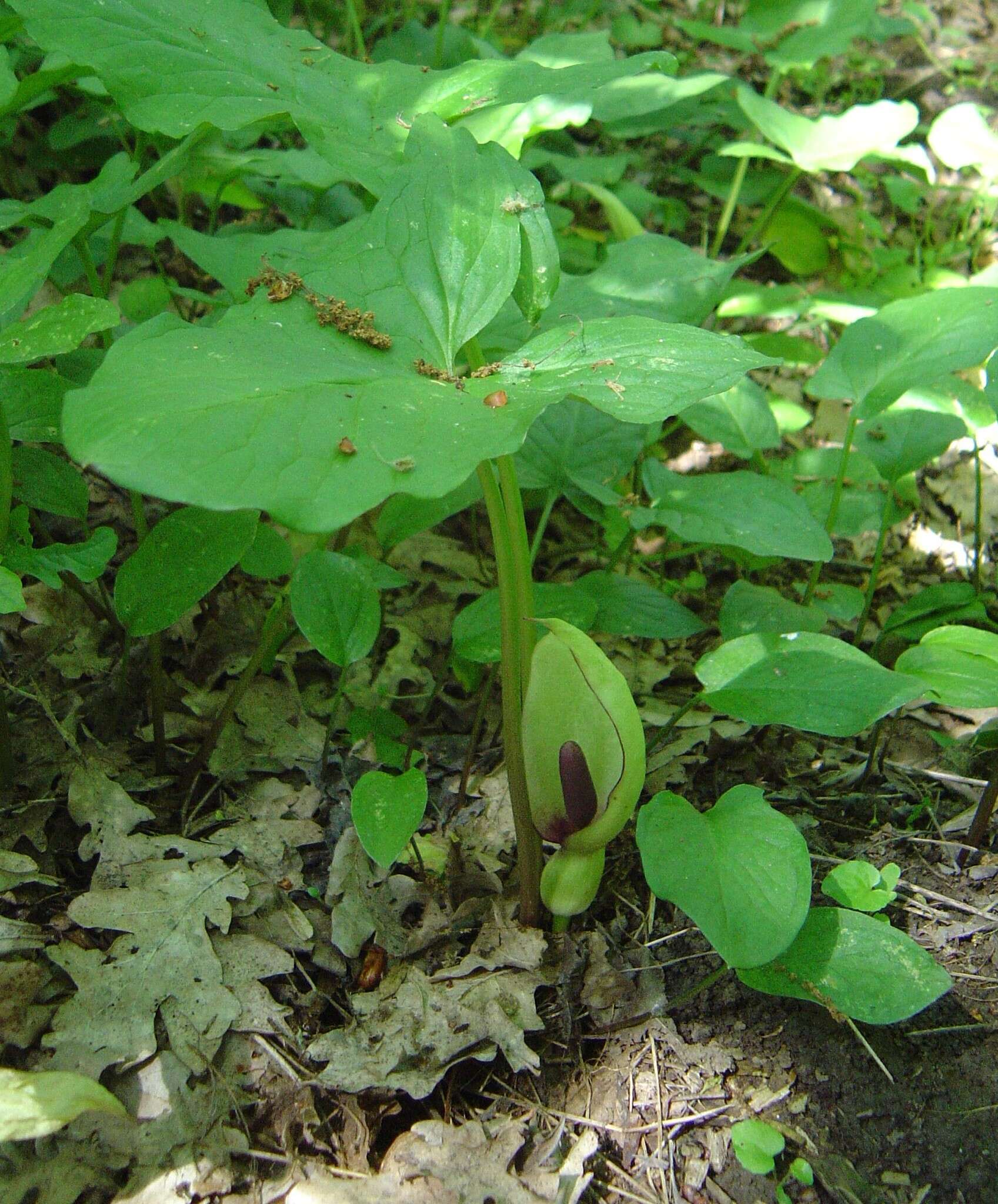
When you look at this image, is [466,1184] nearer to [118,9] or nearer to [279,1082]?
[279,1082]

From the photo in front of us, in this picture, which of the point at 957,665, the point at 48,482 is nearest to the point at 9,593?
the point at 48,482

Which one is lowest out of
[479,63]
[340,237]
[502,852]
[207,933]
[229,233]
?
[502,852]

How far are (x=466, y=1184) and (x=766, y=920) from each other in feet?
1.67

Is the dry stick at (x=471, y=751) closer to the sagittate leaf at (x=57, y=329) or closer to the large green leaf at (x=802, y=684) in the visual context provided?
the large green leaf at (x=802, y=684)

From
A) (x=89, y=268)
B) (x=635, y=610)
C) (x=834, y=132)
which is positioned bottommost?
(x=635, y=610)

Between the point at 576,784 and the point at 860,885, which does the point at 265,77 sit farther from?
the point at 860,885

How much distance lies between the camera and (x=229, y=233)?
7.77 feet

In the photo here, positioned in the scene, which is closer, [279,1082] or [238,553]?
[279,1082]

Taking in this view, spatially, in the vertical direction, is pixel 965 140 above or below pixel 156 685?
above

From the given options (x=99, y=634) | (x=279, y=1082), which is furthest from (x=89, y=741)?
(x=279, y=1082)

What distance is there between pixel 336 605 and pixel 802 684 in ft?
2.45

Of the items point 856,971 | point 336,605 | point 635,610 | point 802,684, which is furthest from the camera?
point 635,610

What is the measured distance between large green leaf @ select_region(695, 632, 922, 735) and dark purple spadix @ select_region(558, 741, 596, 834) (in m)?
0.24

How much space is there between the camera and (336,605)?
154 centimetres
